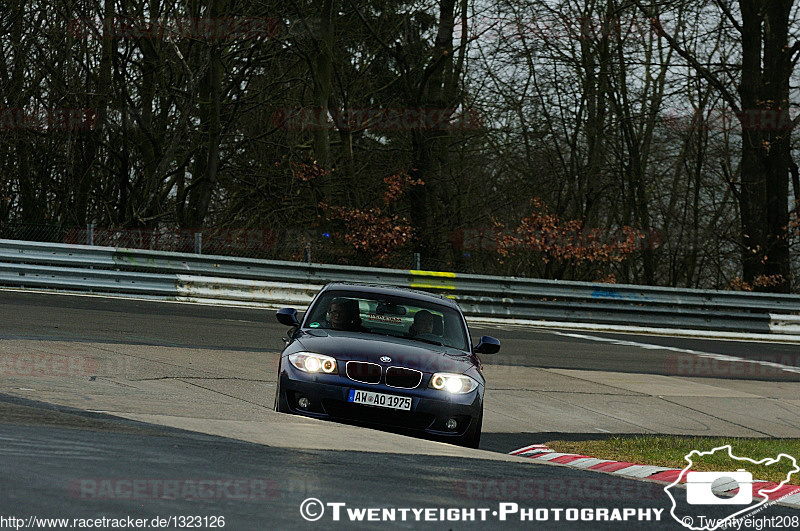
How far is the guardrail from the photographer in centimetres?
1986

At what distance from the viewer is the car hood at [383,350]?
29.5 feet

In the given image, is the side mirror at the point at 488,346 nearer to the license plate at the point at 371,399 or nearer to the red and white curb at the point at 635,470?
the red and white curb at the point at 635,470

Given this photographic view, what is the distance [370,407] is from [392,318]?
1.64 m

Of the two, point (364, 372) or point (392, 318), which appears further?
point (392, 318)

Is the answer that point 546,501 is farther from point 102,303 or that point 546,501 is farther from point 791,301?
point 791,301

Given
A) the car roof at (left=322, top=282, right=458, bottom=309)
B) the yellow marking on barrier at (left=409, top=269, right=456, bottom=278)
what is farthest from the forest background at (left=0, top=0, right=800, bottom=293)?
the car roof at (left=322, top=282, right=458, bottom=309)

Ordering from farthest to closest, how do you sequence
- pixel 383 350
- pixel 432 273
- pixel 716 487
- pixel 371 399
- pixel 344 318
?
1. pixel 432 273
2. pixel 344 318
3. pixel 383 350
4. pixel 371 399
5. pixel 716 487

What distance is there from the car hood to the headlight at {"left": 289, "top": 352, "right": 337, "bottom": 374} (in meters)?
0.05

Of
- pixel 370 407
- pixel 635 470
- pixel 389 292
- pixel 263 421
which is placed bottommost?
pixel 635 470

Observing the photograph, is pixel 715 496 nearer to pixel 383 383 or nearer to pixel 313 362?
pixel 383 383

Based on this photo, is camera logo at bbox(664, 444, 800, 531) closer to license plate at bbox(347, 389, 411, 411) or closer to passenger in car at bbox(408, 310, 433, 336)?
license plate at bbox(347, 389, 411, 411)

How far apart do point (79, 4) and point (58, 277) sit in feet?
23.0

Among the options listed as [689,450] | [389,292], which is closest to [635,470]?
[689,450]

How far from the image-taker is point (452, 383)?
9.03 m
